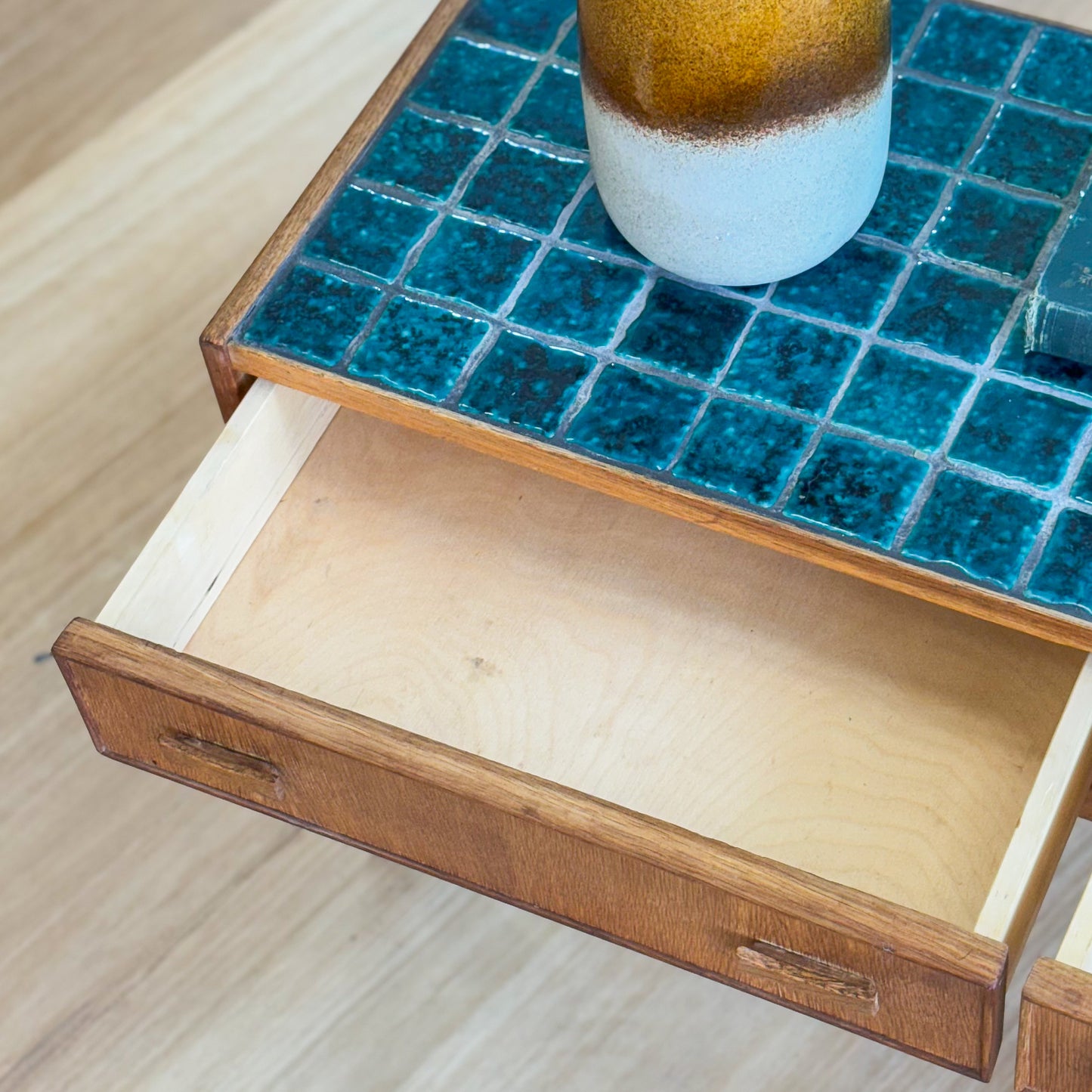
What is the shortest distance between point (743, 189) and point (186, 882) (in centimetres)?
55

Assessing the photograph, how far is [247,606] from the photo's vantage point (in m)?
0.85

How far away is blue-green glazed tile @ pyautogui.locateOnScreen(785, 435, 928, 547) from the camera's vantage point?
0.72 m

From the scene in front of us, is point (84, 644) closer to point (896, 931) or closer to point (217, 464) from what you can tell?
point (217, 464)

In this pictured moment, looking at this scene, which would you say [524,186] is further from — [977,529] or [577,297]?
[977,529]

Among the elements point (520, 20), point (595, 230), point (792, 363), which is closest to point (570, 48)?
point (520, 20)

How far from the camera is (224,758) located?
773mm

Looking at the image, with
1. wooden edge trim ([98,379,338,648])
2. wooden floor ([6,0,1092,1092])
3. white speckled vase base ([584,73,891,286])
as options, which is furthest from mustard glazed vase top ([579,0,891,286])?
wooden floor ([6,0,1092,1092])

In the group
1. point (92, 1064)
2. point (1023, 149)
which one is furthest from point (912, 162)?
point (92, 1064)

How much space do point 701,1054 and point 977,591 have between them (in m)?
0.37

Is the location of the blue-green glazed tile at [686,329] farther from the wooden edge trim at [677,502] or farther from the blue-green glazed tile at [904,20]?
the blue-green glazed tile at [904,20]

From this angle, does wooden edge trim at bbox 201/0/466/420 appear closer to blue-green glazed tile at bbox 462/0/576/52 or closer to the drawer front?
blue-green glazed tile at bbox 462/0/576/52

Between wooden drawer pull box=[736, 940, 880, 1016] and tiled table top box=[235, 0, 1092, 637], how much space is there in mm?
167

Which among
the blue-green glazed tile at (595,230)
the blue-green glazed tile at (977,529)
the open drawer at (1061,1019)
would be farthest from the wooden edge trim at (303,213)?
the open drawer at (1061,1019)

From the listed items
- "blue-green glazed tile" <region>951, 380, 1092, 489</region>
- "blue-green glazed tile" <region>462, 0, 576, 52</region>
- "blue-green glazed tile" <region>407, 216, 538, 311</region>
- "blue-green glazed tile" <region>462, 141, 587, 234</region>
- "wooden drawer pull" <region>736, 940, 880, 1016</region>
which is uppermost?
"blue-green glazed tile" <region>462, 0, 576, 52</region>
